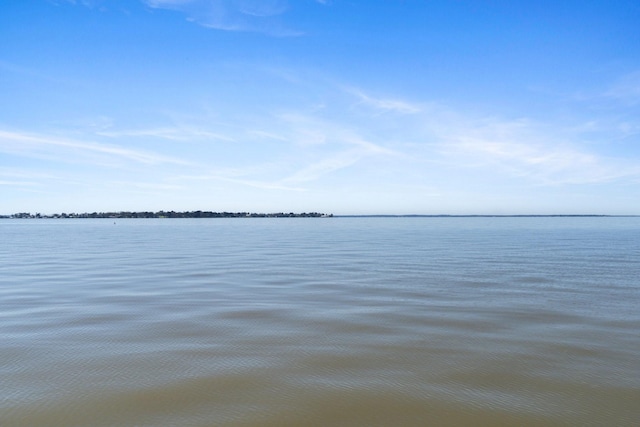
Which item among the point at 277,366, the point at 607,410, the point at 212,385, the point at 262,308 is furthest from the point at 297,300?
the point at 607,410

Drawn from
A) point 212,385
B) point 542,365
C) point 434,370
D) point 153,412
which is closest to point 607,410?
point 542,365

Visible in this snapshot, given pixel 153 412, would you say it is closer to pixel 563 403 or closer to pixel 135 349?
pixel 135 349

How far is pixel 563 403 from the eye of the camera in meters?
5.86

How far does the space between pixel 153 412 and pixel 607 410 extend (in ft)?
20.1

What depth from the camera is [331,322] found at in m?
10.1

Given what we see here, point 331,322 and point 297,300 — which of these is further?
point 297,300

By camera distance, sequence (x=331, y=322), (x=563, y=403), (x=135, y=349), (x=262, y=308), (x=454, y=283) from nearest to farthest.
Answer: (x=563, y=403), (x=135, y=349), (x=331, y=322), (x=262, y=308), (x=454, y=283)

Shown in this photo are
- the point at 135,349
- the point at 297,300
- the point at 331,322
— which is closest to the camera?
the point at 135,349

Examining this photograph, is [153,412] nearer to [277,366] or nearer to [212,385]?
[212,385]

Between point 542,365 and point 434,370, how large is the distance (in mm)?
1949

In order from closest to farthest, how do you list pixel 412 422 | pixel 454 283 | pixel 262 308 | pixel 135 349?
pixel 412 422, pixel 135 349, pixel 262 308, pixel 454 283

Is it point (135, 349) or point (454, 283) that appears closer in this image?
point (135, 349)

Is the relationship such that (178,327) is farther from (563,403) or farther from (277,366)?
(563,403)

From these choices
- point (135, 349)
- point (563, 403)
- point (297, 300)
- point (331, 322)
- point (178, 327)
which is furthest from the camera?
point (297, 300)
